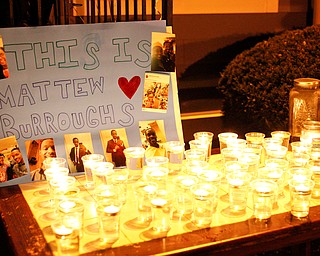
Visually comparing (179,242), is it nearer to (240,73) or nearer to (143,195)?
(143,195)

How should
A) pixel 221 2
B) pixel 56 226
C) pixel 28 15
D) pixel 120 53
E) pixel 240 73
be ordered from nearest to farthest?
pixel 56 226 < pixel 120 53 < pixel 28 15 < pixel 240 73 < pixel 221 2

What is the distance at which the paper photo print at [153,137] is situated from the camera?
101 inches

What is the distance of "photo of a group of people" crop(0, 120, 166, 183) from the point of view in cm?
233

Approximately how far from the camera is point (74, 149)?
244 cm

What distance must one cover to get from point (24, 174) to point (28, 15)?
1076 mm

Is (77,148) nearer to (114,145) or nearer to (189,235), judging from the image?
(114,145)

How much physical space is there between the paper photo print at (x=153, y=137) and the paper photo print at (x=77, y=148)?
270 millimetres

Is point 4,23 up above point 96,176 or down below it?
above

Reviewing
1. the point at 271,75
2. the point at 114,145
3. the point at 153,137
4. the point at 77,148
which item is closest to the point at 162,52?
the point at 153,137

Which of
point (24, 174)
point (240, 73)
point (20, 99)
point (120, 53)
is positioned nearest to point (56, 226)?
point (24, 174)

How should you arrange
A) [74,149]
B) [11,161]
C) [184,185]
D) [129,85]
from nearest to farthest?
1. [184,185]
2. [11,161]
3. [74,149]
4. [129,85]

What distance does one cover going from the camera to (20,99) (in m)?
2.38

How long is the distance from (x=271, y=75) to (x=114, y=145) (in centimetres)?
223

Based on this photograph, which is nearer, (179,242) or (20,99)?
(179,242)
